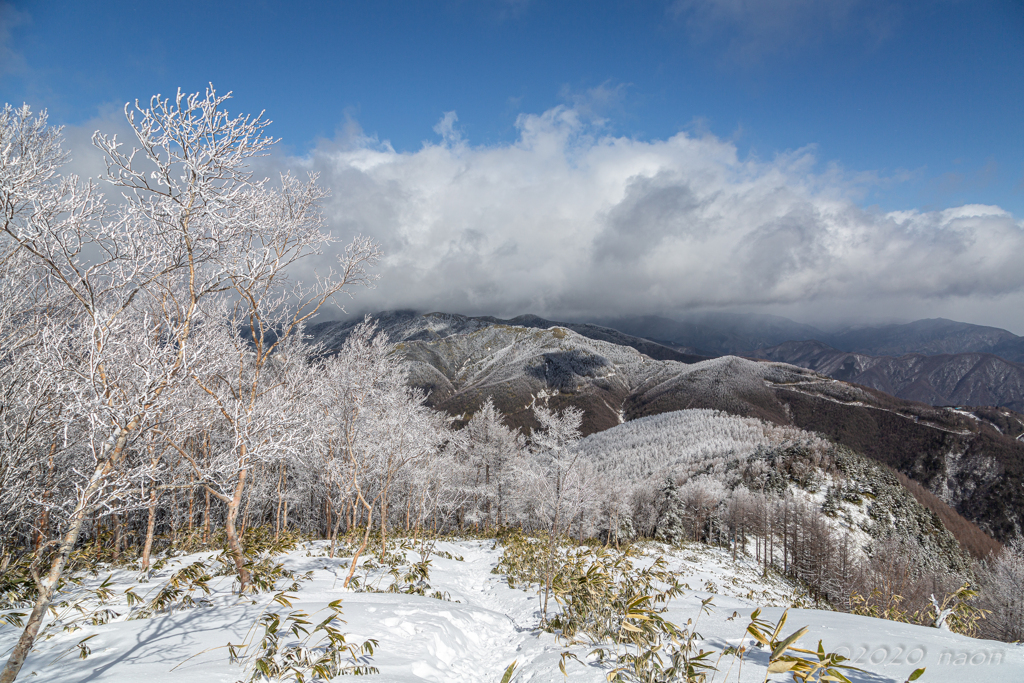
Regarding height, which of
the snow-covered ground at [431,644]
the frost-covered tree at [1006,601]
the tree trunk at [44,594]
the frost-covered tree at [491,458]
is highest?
the tree trunk at [44,594]

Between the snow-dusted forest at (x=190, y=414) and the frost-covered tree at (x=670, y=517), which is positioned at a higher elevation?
the snow-dusted forest at (x=190, y=414)

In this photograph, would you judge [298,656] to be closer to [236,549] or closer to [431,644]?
[431,644]

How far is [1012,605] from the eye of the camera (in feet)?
67.6

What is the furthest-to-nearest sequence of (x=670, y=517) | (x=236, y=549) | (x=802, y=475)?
(x=802, y=475), (x=670, y=517), (x=236, y=549)

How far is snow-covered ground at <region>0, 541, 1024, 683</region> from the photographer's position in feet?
12.8

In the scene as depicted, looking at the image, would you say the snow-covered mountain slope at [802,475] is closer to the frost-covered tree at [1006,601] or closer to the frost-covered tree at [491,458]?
the frost-covered tree at [491,458]

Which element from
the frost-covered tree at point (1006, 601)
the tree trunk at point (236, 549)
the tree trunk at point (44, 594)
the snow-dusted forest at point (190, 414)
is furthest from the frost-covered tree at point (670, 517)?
the tree trunk at point (44, 594)

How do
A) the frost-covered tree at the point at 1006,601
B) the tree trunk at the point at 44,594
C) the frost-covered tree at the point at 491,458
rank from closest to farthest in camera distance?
the tree trunk at the point at 44,594, the frost-covered tree at the point at 1006,601, the frost-covered tree at the point at 491,458

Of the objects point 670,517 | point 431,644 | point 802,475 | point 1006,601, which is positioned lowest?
point 670,517

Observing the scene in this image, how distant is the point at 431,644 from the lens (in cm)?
625

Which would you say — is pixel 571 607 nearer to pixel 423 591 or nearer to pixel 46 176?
pixel 423 591

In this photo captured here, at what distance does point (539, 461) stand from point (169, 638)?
14543 mm

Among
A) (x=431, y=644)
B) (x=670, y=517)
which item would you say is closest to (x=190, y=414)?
(x=431, y=644)

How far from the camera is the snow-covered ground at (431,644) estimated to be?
3.91 m
